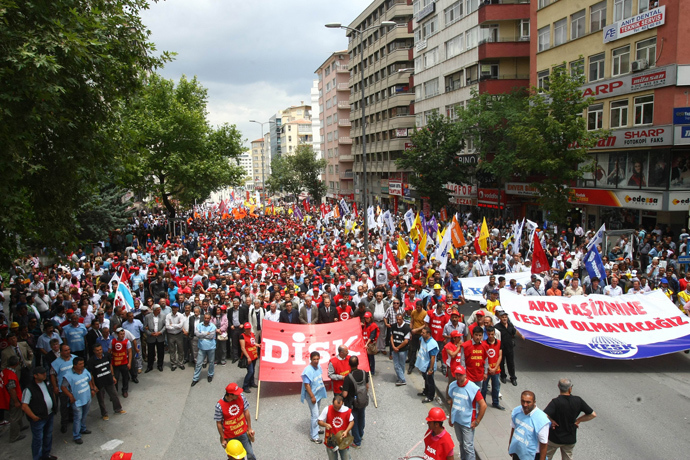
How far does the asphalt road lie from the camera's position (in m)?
7.55

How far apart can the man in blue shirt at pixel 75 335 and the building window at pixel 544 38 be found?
28339 mm

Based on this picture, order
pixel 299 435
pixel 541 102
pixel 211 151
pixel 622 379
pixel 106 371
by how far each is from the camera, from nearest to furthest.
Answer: pixel 299 435, pixel 106 371, pixel 622 379, pixel 541 102, pixel 211 151

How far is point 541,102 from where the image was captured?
75.2 ft

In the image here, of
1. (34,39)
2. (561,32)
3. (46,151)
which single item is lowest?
(46,151)

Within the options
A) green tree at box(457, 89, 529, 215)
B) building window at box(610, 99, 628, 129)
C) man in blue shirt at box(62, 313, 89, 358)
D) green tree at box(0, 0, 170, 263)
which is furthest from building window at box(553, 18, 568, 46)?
man in blue shirt at box(62, 313, 89, 358)

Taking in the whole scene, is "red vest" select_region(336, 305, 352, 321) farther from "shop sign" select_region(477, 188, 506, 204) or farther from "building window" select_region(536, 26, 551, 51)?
"shop sign" select_region(477, 188, 506, 204)

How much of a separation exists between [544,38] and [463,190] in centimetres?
1283

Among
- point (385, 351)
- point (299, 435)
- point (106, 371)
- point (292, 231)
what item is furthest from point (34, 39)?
point (292, 231)

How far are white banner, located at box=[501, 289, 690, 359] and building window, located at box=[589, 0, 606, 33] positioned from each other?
18.9m

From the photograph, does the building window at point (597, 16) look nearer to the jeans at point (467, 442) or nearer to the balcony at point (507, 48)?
the balcony at point (507, 48)

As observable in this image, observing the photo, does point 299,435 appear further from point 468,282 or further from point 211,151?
point 211,151

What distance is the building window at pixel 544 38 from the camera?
2917 centimetres

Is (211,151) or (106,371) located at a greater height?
(211,151)

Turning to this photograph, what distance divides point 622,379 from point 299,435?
6240mm
